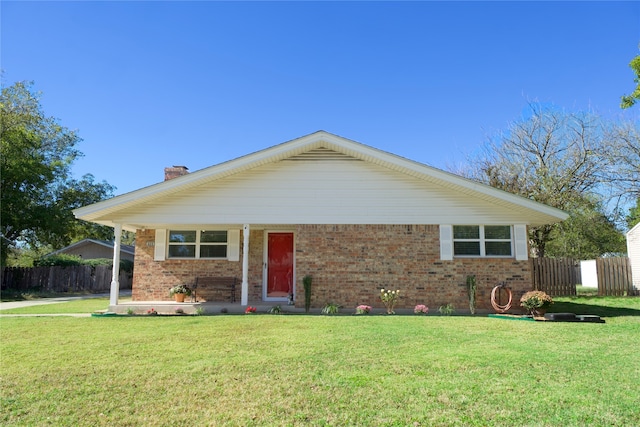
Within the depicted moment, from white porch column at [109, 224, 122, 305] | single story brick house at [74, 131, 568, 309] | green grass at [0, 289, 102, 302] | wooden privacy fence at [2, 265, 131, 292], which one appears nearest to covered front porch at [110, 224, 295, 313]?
white porch column at [109, 224, 122, 305]

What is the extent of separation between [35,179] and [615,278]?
30147mm

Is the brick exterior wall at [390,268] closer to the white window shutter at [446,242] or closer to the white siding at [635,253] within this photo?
the white window shutter at [446,242]

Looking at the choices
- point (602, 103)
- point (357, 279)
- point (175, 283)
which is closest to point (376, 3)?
point (357, 279)

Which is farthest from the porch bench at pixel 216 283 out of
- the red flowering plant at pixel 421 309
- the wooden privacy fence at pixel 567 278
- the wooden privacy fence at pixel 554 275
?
the wooden privacy fence at pixel 554 275

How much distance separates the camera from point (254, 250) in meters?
13.6

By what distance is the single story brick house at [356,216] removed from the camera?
11914mm

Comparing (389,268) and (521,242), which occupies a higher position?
(521,242)

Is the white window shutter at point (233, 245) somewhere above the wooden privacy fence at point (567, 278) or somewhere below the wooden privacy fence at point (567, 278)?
above

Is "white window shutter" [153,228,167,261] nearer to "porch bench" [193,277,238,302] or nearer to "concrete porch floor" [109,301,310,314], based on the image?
"porch bench" [193,277,238,302]

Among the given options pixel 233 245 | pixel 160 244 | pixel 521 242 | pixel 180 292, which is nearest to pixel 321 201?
pixel 233 245

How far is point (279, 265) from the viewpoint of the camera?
13.8 meters

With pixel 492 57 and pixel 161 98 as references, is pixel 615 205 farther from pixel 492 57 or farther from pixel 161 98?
pixel 161 98

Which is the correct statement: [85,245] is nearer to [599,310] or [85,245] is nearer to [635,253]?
[599,310]

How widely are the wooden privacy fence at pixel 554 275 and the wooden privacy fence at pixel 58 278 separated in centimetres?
2346
